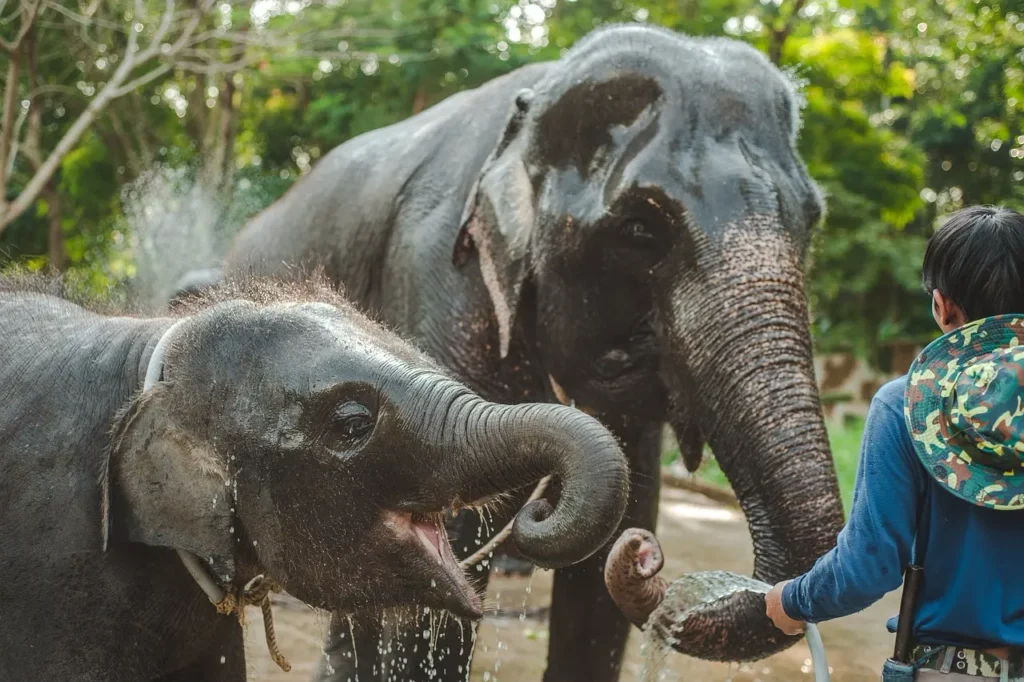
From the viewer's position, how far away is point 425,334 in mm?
4227

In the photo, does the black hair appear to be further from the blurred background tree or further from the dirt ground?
the blurred background tree

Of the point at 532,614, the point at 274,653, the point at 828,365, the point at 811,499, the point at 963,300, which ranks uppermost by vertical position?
the point at 963,300

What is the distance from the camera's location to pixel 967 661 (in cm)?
218

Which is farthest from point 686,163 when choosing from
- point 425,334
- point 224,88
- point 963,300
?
point 224,88

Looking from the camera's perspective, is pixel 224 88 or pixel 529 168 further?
pixel 224 88

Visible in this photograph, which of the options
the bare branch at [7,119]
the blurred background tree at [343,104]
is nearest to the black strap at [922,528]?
the blurred background tree at [343,104]

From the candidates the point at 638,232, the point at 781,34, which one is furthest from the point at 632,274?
the point at 781,34

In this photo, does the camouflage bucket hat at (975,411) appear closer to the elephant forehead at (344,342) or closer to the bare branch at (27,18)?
the elephant forehead at (344,342)

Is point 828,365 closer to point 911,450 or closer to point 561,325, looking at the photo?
point 561,325

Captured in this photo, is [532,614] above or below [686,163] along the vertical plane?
below

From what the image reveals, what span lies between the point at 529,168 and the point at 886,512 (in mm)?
2201

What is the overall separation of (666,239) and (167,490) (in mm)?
1865

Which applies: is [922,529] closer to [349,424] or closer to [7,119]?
[349,424]

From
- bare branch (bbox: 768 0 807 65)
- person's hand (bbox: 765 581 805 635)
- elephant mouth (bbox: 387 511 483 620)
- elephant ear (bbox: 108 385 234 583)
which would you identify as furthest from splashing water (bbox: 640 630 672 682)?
bare branch (bbox: 768 0 807 65)
